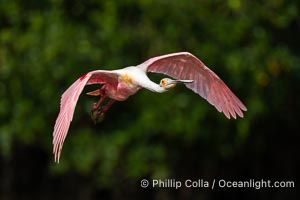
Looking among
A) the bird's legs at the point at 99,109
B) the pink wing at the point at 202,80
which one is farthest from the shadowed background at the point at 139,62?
the bird's legs at the point at 99,109

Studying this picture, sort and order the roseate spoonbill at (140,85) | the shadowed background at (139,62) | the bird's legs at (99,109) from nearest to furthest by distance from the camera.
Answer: the roseate spoonbill at (140,85), the bird's legs at (99,109), the shadowed background at (139,62)

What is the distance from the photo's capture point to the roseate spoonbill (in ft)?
14.5

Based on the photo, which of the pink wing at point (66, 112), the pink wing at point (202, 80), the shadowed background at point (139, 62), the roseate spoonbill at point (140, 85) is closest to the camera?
the pink wing at point (66, 112)

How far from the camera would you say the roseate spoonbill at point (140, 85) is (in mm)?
4426

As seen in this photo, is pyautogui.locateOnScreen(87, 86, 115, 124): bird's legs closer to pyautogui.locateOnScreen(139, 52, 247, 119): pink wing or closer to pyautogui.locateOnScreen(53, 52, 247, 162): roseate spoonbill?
pyautogui.locateOnScreen(53, 52, 247, 162): roseate spoonbill

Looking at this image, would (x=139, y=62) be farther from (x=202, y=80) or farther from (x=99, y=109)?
(x=99, y=109)

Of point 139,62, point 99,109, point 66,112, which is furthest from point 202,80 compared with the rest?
point 139,62

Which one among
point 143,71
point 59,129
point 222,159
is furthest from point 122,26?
point 59,129

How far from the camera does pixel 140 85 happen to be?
4.75m

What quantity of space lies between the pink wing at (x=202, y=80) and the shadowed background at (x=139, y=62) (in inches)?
95.3

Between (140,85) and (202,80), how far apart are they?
74 centimetres

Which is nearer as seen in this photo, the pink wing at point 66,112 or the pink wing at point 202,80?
the pink wing at point 66,112

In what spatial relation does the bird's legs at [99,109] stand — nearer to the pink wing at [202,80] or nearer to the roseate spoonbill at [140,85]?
the roseate spoonbill at [140,85]

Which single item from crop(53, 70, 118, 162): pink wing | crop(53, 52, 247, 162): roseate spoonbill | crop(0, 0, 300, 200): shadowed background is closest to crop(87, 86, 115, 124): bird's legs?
crop(53, 52, 247, 162): roseate spoonbill
